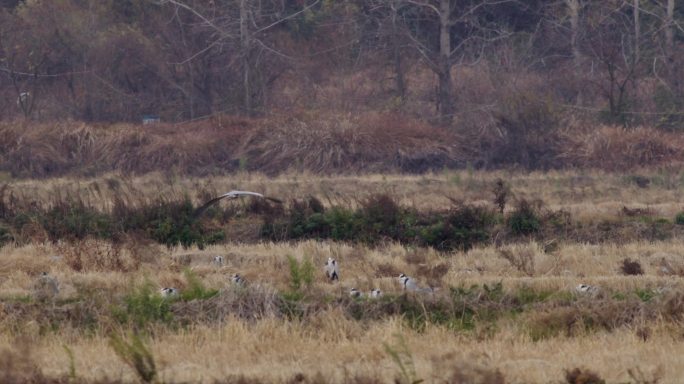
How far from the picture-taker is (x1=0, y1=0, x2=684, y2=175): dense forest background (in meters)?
34.0

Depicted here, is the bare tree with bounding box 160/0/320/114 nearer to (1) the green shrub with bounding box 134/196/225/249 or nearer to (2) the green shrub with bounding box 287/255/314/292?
(1) the green shrub with bounding box 134/196/225/249

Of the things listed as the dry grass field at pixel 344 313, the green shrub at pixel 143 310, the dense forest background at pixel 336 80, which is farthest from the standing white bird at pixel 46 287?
the dense forest background at pixel 336 80

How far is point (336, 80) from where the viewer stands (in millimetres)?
43406

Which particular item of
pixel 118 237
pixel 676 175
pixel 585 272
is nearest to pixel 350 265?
pixel 585 272

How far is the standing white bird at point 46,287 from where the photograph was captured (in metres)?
12.6

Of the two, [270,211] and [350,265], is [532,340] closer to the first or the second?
[350,265]

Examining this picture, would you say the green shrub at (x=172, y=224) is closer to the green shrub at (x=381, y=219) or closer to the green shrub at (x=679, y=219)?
the green shrub at (x=381, y=219)

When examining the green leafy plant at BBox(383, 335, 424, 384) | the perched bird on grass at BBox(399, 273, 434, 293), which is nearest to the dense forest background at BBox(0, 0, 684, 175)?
the perched bird on grass at BBox(399, 273, 434, 293)

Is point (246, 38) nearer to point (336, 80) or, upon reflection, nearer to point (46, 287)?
point (336, 80)

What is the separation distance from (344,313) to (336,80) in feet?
104

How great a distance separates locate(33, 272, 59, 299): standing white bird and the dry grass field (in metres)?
0.06

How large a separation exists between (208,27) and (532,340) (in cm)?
3242

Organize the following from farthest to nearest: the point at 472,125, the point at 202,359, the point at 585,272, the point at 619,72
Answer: the point at 619,72
the point at 472,125
the point at 585,272
the point at 202,359

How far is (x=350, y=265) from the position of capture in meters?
16.2
